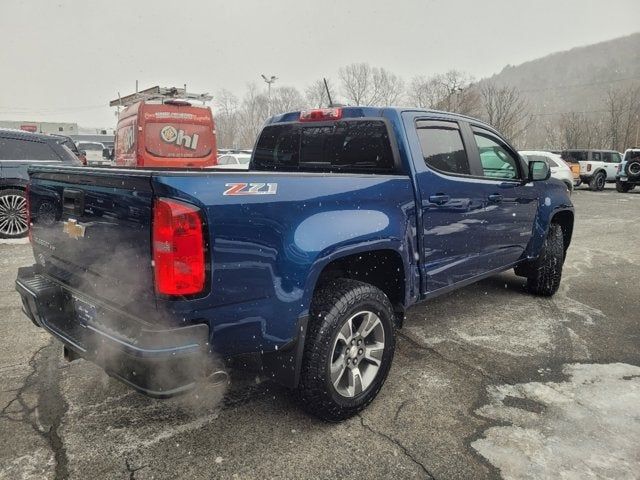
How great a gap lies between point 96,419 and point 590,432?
2778mm

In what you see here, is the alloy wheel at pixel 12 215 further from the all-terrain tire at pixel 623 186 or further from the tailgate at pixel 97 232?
the all-terrain tire at pixel 623 186

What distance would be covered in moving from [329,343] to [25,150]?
7506 millimetres

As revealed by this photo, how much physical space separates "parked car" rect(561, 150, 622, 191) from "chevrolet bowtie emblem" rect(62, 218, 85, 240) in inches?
918

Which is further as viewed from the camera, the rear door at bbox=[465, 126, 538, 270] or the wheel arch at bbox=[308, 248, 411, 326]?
the rear door at bbox=[465, 126, 538, 270]

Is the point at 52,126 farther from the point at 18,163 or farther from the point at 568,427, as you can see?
the point at 568,427

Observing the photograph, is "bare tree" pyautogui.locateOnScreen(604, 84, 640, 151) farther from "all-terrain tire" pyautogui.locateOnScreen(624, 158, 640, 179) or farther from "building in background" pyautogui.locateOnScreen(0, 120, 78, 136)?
"building in background" pyautogui.locateOnScreen(0, 120, 78, 136)

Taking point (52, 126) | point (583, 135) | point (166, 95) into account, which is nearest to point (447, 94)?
point (583, 135)

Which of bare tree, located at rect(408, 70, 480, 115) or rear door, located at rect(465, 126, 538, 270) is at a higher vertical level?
bare tree, located at rect(408, 70, 480, 115)

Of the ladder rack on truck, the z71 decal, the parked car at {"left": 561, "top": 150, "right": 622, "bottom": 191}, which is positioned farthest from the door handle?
the parked car at {"left": 561, "top": 150, "right": 622, "bottom": 191}

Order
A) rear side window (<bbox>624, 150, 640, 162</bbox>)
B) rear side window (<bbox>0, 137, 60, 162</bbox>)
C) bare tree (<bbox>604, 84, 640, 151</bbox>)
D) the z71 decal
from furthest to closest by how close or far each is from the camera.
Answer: bare tree (<bbox>604, 84, 640, 151</bbox>) < rear side window (<bbox>624, 150, 640, 162</bbox>) < rear side window (<bbox>0, 137, 60, 162</bbox>) < the z71 decal

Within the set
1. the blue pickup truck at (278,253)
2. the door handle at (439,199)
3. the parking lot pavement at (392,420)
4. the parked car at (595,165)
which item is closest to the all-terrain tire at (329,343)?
the blue pickup truck at (278,253)

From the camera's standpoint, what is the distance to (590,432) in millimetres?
2662

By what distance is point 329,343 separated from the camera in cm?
251

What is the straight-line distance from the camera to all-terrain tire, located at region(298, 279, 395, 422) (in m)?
2.48
